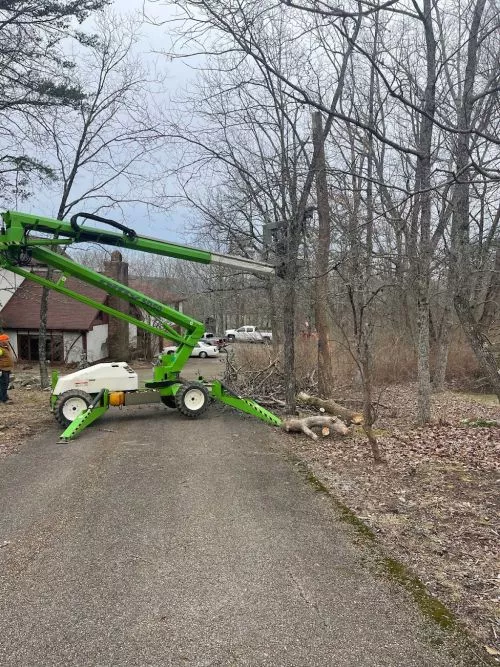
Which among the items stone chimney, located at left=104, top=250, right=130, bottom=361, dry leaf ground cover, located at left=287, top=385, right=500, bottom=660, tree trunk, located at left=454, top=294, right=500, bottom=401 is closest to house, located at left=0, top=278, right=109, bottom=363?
stone chimney, located at left=104, top=250, right=130, bottom=361

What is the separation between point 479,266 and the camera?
15.2m

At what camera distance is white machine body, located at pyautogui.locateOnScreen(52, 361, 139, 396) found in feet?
37.2

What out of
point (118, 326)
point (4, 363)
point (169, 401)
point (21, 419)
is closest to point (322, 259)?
point (169, 401)

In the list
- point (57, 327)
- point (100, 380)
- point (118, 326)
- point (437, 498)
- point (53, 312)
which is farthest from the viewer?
point (118, 326)

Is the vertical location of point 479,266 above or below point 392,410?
above

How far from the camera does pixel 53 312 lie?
3225 cm

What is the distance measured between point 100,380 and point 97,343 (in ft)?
72.1

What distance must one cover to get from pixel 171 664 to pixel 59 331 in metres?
30.4

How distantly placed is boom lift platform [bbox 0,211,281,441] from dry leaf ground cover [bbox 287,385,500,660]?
291 cm

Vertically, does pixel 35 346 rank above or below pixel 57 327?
below

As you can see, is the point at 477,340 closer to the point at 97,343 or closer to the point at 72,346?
the point at 72,346

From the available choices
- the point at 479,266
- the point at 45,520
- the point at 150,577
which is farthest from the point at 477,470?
the point at 479,266

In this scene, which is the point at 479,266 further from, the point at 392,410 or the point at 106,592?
the point at 106,592

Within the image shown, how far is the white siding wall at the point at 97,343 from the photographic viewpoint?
1249 inches
